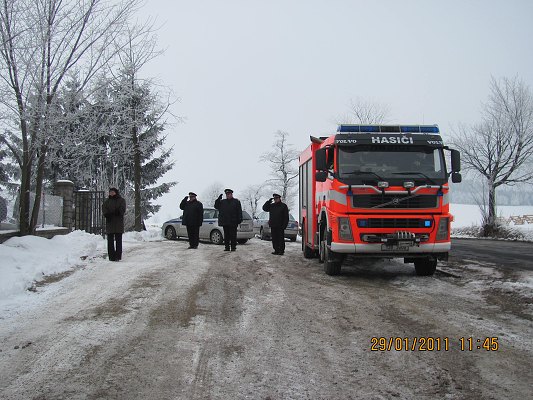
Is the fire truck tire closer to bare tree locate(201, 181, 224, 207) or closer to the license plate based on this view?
the license plate

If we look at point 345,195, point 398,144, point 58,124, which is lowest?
point 345,195

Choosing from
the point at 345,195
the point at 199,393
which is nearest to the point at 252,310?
the point at 199,393

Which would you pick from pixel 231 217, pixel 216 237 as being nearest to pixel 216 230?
pixel 216 237

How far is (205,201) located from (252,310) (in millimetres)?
96851

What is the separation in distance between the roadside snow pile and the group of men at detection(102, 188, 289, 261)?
0.94m

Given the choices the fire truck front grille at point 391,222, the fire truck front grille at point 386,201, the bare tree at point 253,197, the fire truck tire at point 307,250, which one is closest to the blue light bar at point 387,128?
the fire truck front grille at point 386,201

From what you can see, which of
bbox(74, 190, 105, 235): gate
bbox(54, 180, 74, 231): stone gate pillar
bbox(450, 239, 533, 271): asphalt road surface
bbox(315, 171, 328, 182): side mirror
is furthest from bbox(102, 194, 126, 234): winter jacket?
bbox(450, 239, 533, 271): asphalt road surface

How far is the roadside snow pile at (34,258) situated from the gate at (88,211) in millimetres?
5735

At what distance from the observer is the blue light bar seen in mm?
9773

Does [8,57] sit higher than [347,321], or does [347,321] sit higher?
[8,57]

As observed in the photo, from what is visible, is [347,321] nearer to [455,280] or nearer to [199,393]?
[199,393]

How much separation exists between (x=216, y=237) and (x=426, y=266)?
12107 mm

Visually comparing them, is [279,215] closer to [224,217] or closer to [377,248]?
[224,217]

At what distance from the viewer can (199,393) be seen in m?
3.68
